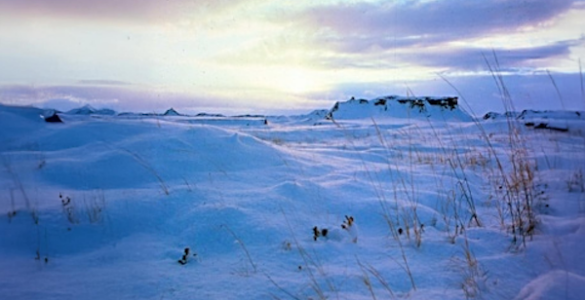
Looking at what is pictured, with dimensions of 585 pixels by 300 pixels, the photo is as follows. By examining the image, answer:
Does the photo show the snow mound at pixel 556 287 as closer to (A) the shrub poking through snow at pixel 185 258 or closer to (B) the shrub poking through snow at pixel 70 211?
(A) the shrub poking through snow at pixel 185 258

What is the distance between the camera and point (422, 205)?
2.98 metres

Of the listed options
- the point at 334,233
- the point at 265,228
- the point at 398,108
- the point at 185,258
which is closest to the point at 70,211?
the point at 185,258

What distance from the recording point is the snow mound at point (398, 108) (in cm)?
1786

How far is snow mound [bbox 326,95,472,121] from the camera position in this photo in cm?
1786

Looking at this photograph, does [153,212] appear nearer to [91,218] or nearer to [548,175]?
[91,218]

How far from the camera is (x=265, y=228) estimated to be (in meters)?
2.43

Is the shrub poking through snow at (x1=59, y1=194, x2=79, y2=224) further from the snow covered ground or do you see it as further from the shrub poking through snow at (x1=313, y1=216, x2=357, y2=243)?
the shrub poking through snow at (x1=313, y1=216, x2=357, y2=243)

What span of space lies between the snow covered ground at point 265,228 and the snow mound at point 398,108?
45.4ft

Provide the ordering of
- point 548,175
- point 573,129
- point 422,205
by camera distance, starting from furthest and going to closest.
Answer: point 573,129
point 548,175
point 422,205

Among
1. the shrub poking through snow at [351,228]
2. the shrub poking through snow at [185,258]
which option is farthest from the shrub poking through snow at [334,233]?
the shrub poking through snow at [185,258]

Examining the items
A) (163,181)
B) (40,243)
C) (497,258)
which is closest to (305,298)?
(497,258)

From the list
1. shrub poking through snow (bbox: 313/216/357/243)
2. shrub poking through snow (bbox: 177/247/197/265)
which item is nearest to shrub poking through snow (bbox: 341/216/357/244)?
shrub poking through snow (bbox: 313/216/357/243)

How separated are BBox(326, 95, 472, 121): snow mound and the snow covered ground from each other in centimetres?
1383

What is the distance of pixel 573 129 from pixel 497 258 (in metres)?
9.39
